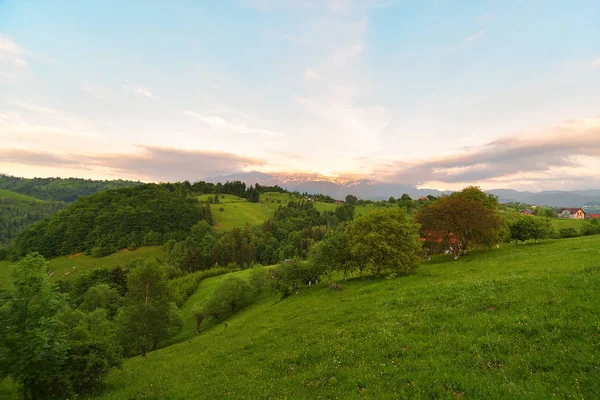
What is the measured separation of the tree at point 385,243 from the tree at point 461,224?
28.4 ft

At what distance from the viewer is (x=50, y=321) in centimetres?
1781

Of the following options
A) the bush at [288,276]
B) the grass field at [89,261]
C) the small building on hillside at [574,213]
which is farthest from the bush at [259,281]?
the small building on hillside at [574,213]

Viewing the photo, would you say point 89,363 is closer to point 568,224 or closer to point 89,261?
point 568,224

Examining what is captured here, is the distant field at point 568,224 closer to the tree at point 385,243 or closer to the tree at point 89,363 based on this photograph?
the tree at point 385,243

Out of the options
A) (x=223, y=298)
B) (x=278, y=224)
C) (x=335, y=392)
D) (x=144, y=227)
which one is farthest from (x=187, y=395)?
(x=144, y=227)

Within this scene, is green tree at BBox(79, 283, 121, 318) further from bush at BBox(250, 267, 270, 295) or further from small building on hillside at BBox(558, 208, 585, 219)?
small building on hillside at BBox(558, 208, 585, 219)

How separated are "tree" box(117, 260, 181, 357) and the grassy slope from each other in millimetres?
17480

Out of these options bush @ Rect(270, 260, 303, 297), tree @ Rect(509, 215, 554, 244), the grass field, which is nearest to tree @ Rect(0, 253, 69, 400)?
bush @ Rect(270, 260, 303, 297)

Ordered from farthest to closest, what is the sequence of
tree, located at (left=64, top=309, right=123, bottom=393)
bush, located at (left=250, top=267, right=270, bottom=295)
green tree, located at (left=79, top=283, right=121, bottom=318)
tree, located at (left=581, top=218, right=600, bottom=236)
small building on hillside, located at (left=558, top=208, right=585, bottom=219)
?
1. small building on hillside, located at (left=558, top=208, right=585, bottom=219)
2. green tree, located at (left=79, top=283, right=121, bottom=318)
3. bush, located at (left=250, top=267, right=270, bottom=295)
4. tree, located at (left=581, top=218, right=600, bottom=236)
5. tree, located at (left=64, top=309, right=123, bottom=393)

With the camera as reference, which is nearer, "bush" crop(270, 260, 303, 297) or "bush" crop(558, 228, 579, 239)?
"bush" crop(270, 260, 303, 297)

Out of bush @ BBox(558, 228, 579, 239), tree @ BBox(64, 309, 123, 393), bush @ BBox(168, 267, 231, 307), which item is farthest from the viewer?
bush @ BBox(168, 267, 231, 307)

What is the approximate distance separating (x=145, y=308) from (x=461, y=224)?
54813 mm

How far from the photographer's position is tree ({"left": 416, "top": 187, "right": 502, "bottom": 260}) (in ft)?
150

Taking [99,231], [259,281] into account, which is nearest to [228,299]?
[259,281]
